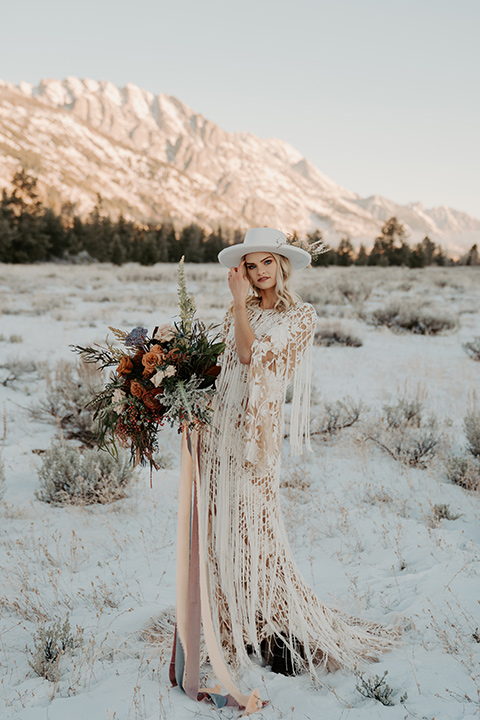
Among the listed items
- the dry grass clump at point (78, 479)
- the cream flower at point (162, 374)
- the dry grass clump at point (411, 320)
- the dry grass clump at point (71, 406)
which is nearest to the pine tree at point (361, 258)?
the dry grass clump at point (411, 320)

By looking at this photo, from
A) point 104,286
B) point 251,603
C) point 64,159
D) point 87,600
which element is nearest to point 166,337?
point 251,603

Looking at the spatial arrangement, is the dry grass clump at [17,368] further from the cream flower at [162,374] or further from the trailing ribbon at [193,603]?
the cream flower at [162,374]

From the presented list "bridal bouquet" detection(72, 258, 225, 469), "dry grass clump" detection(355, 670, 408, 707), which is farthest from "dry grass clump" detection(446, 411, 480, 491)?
"bridal bouquet" detection(72, 258, 225, 469)

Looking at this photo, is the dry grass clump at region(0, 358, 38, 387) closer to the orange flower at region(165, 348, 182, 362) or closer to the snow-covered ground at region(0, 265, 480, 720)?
the snow-covered ground at region(0, 265, 480, 720)

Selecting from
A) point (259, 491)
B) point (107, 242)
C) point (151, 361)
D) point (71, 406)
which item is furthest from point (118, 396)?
→ point (107, 242)

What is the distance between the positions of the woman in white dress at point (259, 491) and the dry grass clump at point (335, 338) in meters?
8.39

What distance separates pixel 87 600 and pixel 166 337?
7.02ft

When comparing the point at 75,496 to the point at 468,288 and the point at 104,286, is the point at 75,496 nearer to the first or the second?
the point at 104,286

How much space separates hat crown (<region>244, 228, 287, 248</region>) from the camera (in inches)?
90.4

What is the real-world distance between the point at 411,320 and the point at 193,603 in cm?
1132

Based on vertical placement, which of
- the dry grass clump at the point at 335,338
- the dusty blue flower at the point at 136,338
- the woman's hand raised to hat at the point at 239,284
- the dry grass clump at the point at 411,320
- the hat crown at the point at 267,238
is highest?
the hat crown at the point at 267,238

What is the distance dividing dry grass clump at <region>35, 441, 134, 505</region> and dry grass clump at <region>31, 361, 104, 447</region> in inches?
40.3

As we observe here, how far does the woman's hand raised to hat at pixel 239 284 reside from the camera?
2197 millimetres

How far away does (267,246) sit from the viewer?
90.0 inches
